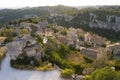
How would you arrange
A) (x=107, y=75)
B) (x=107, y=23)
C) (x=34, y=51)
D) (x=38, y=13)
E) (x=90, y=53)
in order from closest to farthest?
(x=107, y=75) < (x=34, y=51) < (x=90, y=53) < (x=107, y=23) < (x=38, y=13)

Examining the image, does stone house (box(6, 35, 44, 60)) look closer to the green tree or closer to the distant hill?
the green tree

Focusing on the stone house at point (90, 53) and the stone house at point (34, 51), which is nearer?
the stone house at point (34, 51)

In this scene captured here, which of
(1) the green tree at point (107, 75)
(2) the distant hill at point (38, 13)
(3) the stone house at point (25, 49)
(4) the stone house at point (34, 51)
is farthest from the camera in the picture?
(2) the distant hill at point (38, 13)

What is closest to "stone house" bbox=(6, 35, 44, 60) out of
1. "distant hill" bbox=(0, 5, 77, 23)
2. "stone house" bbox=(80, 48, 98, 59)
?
"stone house" bbox=(80, 48, 98, 59)

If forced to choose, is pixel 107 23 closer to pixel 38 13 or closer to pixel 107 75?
pixel 38 13

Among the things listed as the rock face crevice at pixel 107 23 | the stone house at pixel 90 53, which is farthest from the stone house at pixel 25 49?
the rock face crevice at pixel 107 23

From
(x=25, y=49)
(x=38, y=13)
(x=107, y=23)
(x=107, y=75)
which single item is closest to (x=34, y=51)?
(x=25, y=49)

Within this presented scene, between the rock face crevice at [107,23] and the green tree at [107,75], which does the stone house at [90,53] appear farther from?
the rock face crevice at [107,23]

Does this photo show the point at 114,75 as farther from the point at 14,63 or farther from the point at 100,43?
the point at 100,43

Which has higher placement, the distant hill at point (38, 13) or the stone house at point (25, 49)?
the stone house at point (25, 49)

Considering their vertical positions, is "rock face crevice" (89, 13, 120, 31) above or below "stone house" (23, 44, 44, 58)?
below

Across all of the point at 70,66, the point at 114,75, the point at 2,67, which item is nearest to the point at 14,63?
the point at 2,67
